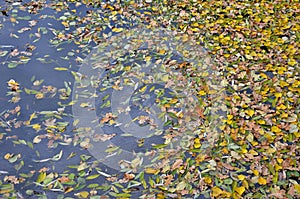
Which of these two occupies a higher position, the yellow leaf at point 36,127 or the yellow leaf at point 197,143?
the yellow leaf at point 36,127

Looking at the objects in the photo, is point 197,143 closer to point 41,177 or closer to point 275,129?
point 275,129

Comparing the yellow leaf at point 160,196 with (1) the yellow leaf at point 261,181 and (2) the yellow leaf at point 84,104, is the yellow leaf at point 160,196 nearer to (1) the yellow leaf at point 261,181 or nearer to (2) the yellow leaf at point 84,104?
(1) the yellow leaf at point 261,181

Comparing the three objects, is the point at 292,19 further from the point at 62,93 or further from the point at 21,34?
the point at 21,34

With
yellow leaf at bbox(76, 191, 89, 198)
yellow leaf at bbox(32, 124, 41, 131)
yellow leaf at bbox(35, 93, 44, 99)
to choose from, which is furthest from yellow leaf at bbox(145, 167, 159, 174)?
yellow leaf at bbox(35, 93, 44, 99)

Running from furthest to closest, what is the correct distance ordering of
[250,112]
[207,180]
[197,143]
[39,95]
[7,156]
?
[39,95] < [250,112] < [197,143] < [7,156] < [207,180]

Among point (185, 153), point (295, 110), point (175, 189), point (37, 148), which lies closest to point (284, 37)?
point (295, 110)

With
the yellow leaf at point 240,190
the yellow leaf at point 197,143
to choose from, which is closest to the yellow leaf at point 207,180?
the yellow leaf at point 240,190

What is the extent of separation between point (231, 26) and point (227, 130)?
1800 millimetres

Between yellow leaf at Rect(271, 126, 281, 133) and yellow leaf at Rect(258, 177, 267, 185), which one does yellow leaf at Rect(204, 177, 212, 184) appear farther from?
yellow leaf at Rect(271, 126, 281, 133)

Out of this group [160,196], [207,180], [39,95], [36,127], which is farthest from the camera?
[39,95]

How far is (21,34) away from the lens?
416 cm

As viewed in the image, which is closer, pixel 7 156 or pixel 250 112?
pixel 7 156

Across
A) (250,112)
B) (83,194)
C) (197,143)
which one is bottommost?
(83,194)

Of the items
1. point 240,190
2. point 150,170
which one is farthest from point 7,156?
point 240,190
